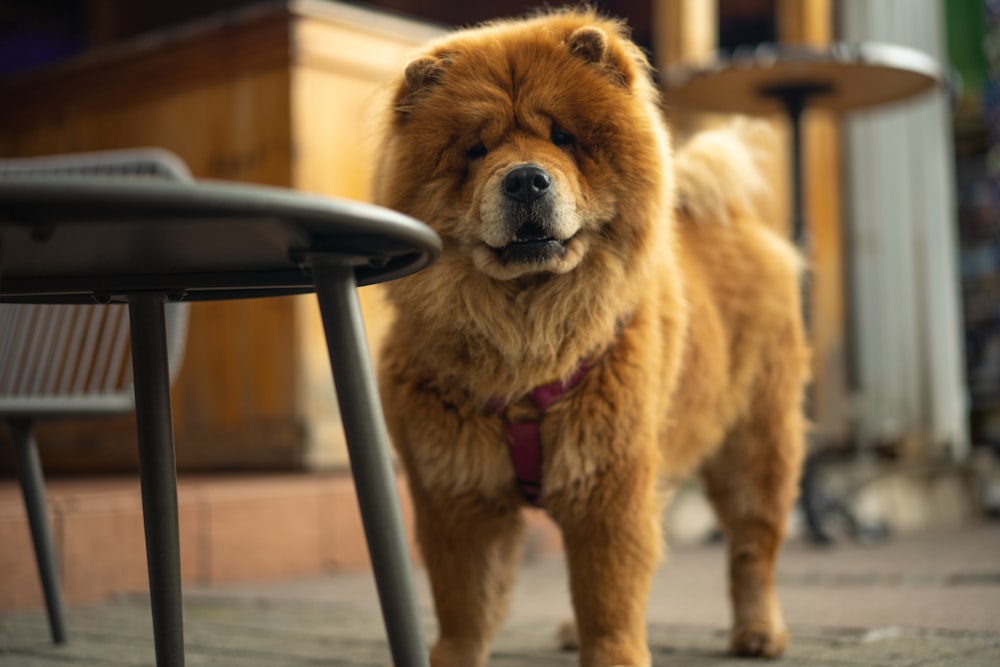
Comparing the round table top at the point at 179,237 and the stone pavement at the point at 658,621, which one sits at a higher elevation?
the round table top at the point at 179,237

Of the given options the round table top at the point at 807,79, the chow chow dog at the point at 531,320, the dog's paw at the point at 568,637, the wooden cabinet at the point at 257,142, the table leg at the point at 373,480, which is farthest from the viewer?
the wooden cabinet at the point at 257,142

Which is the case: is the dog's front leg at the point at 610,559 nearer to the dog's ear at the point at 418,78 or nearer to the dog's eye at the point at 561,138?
the dog's eye at the point at 561,138

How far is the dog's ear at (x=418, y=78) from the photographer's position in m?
1.81

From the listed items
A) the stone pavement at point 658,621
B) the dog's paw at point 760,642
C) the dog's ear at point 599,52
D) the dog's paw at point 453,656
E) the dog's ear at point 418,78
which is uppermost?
the dog's ear at point 599,52

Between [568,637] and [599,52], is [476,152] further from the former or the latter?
[568,637]

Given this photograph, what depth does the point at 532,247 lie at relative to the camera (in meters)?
1.71

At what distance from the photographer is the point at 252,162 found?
416 centimetres

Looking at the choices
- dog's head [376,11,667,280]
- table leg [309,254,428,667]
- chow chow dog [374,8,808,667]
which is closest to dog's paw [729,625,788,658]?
chow chow dog [374,8,808,667]

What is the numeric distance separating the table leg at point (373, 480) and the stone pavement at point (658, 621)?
1162mm

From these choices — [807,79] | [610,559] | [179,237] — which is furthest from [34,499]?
[807,79]

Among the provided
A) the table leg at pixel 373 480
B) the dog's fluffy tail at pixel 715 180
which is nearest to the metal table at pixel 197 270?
the table leg at pixel 373 480

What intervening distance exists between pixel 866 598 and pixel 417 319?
1680mm

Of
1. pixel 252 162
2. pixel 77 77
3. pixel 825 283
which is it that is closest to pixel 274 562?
pixel 252 162

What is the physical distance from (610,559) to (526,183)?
0.61m
